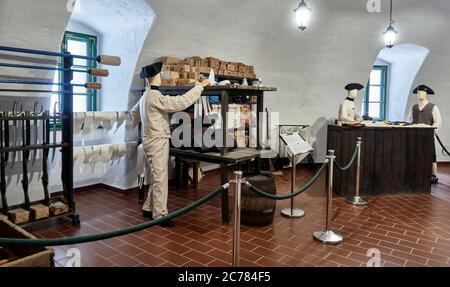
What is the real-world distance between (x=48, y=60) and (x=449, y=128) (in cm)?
956

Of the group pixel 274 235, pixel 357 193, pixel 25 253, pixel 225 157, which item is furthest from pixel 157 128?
pixel 357 193

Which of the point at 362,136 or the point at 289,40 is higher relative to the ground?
the point at 289,40

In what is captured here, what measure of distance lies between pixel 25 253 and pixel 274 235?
256 centimetres

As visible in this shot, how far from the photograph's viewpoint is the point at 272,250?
12.8 feet

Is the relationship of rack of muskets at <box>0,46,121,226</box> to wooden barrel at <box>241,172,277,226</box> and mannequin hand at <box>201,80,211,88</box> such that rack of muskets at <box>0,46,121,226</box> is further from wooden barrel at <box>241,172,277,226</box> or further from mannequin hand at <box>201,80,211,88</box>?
wooden barrel at <box>241,172,277,226</box>

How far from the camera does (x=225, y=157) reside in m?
4.60

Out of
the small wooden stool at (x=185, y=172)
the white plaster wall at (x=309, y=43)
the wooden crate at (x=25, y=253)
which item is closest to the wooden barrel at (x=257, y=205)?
the small wooden stool at (x=185, y=172)

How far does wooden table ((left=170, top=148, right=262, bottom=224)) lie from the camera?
15.0ft

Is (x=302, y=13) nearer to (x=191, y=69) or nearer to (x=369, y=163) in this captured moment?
(x=191, y=69)

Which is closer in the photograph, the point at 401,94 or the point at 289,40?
the point at 289,40
